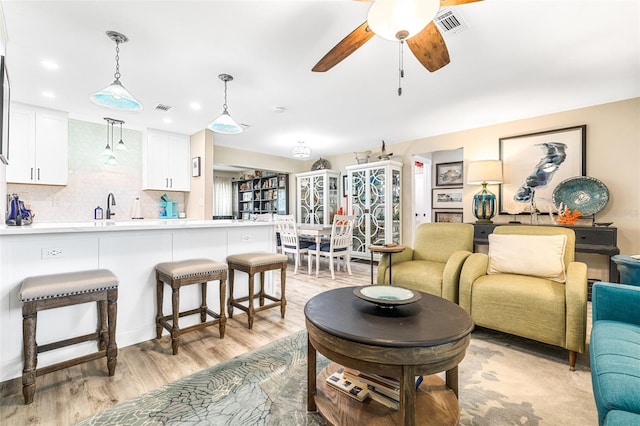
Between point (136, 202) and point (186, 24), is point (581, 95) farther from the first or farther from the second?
point (136, 202)

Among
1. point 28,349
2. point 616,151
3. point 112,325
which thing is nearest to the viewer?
point 28,349

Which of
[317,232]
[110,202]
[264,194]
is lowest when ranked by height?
[317,232]

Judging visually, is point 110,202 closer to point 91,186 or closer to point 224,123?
point 91,186

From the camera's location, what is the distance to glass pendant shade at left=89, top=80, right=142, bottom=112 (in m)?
2.14

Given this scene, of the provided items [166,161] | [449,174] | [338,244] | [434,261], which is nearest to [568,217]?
[434,261]

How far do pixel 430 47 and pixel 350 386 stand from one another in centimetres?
202

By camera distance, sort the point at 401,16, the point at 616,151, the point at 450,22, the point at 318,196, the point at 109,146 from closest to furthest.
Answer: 1. the point at 401,16
2. the point at 450,22
3. the point at 616,151
4. the point at 109,146
5. the point at 318,196

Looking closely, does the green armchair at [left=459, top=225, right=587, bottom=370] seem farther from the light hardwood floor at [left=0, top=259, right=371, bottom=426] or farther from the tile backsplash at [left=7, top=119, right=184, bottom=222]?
the tile backsplash at [left=7, top=119, right=184, bottom=222]

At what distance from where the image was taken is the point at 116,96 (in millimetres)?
2158

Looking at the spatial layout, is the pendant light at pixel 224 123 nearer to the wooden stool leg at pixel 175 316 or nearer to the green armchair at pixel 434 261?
the wooden stool leg at pixel 175 316

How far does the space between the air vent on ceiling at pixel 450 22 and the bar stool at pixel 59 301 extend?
9.11 feet

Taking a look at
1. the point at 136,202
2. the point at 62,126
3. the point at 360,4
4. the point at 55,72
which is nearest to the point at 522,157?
the point at 360,4

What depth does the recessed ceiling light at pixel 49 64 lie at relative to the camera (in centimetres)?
266

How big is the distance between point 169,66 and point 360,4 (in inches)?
74.3
